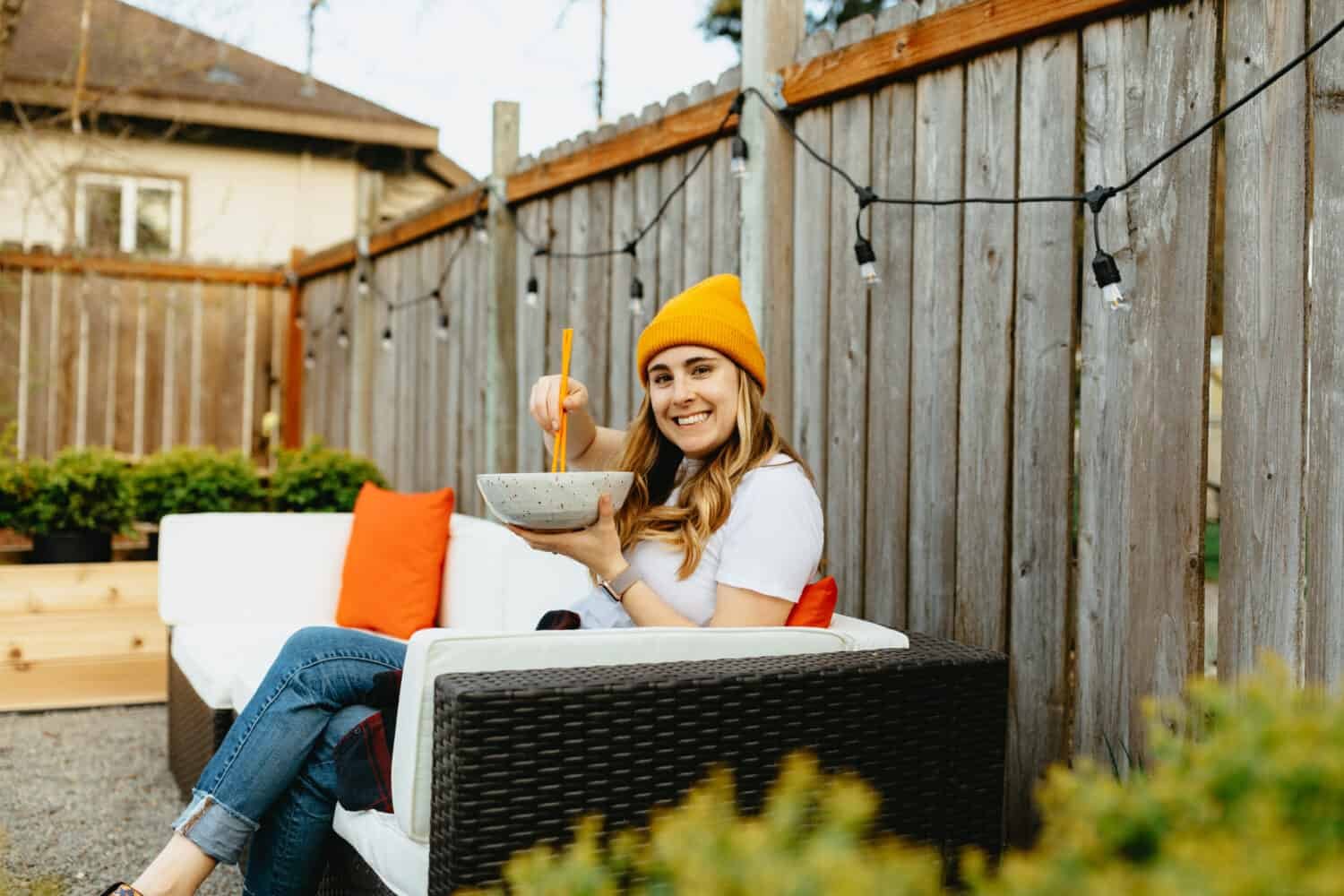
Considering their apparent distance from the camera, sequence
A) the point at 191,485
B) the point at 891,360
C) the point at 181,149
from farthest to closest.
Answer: the point at 181,149 → the point at 191,485 → the point at 891,360

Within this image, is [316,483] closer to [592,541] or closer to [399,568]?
[399,568]

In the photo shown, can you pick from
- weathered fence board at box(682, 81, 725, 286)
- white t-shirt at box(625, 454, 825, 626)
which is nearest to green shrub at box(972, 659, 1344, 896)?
white t-shirt at box(625, 454, 825, 626)

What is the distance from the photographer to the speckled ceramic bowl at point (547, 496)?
200 cm

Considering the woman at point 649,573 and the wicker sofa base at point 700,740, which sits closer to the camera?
the wicker sofa base at point 700,740

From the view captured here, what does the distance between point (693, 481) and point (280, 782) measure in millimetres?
907

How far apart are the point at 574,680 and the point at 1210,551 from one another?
21.1 ft

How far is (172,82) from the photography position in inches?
386

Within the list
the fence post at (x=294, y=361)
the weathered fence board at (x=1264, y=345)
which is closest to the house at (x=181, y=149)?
the fence post at (x=294, y=361)

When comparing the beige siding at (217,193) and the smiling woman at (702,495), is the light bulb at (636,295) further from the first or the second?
the beige siding at (217,193)

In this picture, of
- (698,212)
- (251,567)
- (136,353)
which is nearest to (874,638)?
(698,212)

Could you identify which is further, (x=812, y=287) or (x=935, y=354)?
(x=812, y=287)

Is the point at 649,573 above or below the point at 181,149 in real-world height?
below

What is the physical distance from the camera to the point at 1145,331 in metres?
2.19

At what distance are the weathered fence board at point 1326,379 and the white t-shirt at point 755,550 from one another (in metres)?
0.79
